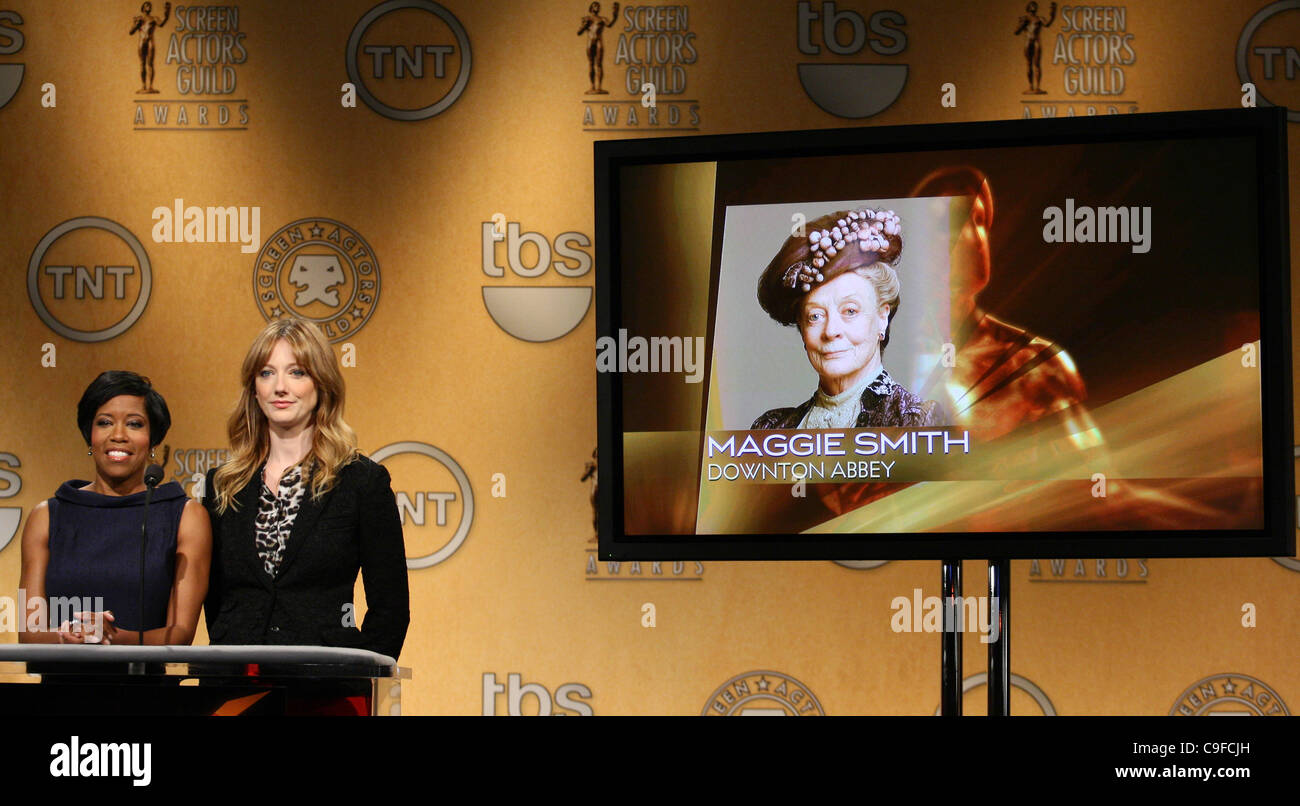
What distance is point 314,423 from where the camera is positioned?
2312 mm

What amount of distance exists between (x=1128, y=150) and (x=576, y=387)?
4.92 feet

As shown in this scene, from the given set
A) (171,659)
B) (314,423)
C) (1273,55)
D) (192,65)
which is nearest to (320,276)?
(192,65)

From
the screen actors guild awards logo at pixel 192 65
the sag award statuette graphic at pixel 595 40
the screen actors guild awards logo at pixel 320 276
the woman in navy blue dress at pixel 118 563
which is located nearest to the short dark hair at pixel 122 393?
the woman in navy blue dress at pixel 118 563

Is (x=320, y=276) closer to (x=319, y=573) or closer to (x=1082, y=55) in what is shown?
(x=319, y=573)

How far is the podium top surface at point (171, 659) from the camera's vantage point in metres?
1.11

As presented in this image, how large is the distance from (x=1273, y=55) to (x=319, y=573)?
274cm

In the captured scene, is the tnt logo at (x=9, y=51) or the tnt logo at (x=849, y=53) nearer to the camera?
the tnt logo at (x=849, y=53)

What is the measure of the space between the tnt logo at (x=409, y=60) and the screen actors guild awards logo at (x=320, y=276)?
0.39m

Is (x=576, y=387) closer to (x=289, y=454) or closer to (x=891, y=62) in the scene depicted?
(x=289, y=454)

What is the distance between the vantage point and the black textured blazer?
2111 mm

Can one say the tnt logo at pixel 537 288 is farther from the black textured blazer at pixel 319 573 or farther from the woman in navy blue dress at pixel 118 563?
the woman in navy blue dress at pixel 118 563

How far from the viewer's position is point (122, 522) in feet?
7.36

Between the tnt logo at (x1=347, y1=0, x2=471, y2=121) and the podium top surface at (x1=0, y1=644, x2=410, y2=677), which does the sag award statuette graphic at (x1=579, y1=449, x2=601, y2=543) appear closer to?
the tnt logo at (x1=347, y1=0, x2=471, y2=121)
